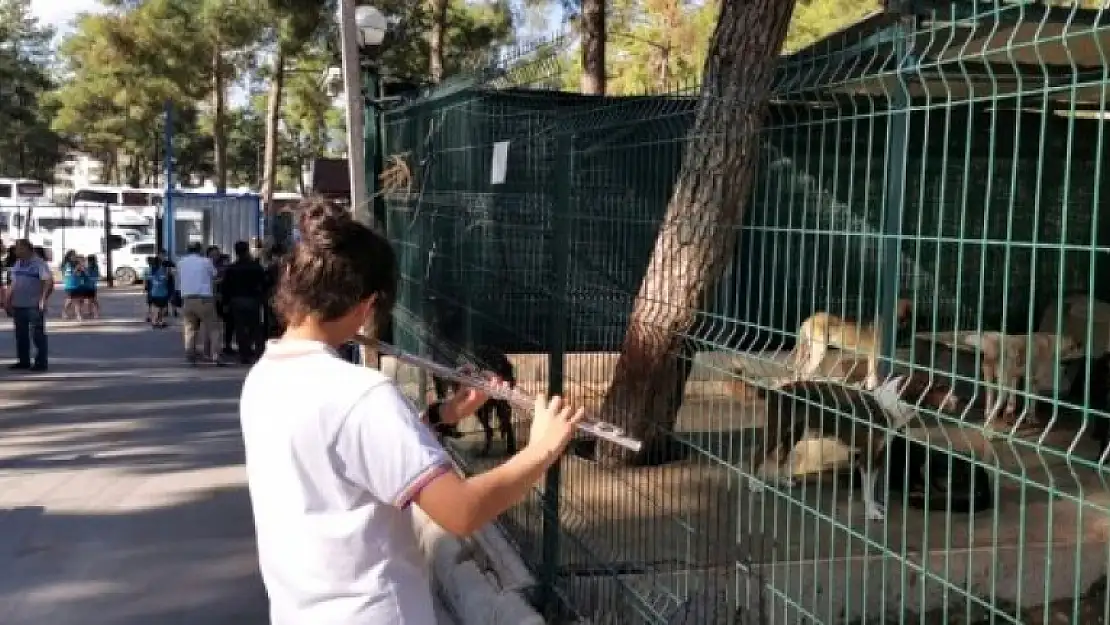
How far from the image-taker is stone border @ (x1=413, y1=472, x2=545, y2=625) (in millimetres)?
4516

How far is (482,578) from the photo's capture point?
5.01 meters

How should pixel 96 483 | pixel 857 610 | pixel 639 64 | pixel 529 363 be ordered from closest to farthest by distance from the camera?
1. pixel 857 610
2. pixel 529 363
3. pixel 96 483
4. pixel 639 64

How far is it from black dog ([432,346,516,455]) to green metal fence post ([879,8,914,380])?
1.98m

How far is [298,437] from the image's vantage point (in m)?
2.16

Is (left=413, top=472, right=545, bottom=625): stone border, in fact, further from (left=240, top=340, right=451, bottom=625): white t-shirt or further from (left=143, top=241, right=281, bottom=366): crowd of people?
(left=143, top=241, right=281, bottom=366): crowd of people

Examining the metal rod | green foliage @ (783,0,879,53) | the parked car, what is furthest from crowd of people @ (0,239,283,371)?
the parked car

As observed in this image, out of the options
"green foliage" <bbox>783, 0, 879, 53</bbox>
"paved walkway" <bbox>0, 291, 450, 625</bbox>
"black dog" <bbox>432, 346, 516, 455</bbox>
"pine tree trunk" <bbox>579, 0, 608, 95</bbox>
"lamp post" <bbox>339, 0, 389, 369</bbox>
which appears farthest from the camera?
"green foliage" <bbox>783, 0, 879, 53</bbox>

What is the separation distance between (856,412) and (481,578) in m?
2.51

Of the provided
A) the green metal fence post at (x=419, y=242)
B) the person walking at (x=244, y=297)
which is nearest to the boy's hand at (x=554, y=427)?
the green metal fence post at (x=419, y=242)

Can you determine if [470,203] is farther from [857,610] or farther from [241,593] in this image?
[857,610]

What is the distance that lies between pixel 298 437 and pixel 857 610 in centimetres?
321

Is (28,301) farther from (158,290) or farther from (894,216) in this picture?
(894,216)

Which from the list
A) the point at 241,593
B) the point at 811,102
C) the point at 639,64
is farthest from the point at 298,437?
the point at 639,64

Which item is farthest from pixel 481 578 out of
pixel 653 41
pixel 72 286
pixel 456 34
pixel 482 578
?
pixel 456 34
